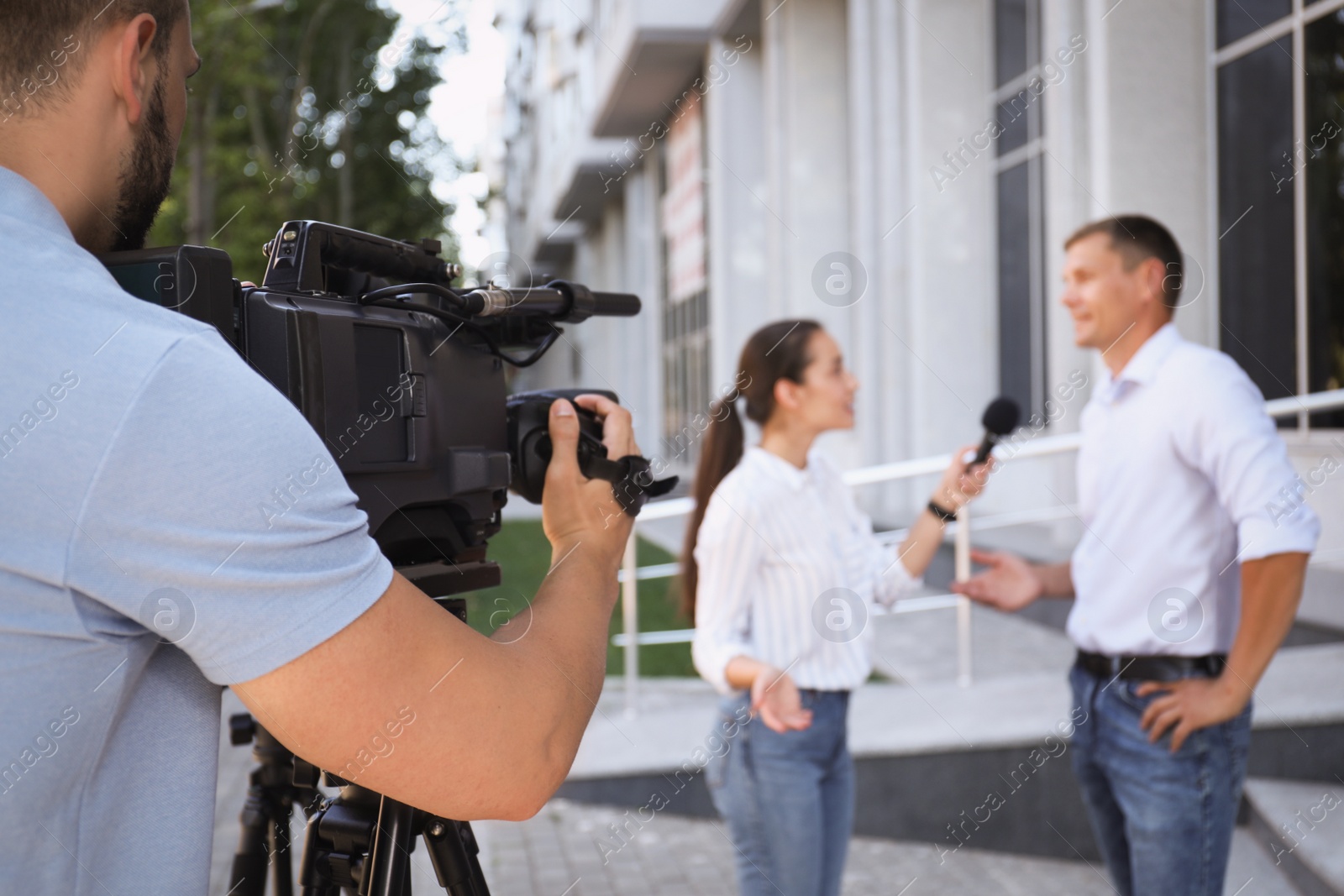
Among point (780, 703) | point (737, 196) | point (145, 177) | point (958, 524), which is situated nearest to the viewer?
point (145, 177)

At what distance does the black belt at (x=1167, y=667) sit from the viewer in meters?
2.73

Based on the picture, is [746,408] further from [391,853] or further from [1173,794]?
[391,853]

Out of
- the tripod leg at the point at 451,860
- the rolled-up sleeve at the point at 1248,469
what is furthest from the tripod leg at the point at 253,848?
the rolled-up sleeve at the point at 1248,469

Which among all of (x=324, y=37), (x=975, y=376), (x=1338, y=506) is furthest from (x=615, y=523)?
(x=324, y=37)

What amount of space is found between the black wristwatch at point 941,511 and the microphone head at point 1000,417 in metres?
0.25

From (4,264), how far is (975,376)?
995 centimetres

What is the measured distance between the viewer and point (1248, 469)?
2.62m

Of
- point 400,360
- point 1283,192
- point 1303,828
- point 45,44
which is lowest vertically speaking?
point 1303,828

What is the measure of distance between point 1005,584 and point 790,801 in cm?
88

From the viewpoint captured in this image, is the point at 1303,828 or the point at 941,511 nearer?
the point at 941,511

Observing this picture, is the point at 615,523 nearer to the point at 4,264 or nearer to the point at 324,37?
the point at 4,264

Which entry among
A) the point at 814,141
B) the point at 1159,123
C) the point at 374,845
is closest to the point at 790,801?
the point at 374,845

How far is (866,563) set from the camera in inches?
132

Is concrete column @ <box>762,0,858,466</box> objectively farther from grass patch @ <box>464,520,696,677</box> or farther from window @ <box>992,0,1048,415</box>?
grass patch @ <box>464,520,696,677</box>
